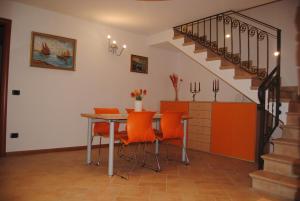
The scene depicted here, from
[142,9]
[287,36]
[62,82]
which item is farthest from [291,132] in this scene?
[62,82]

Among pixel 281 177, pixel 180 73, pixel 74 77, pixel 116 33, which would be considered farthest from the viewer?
pixel 180 73

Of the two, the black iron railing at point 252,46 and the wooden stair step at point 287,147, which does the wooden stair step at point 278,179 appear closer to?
the wooden stair step at point 287,147

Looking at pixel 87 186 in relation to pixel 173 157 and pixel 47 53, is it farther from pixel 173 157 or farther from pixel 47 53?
pixel 47 53

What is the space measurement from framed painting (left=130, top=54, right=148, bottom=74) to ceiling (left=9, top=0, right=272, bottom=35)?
3.04 ft

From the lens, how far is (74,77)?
4832 mm

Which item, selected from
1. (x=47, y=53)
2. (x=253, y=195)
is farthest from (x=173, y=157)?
(x=47, y=53)

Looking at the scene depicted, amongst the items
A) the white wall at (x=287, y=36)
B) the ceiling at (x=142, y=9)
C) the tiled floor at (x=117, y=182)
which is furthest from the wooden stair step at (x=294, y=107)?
the ceiling at (x=142, y=9)

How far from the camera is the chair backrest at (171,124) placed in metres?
3.62

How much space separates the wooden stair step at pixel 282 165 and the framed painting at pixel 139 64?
368 centimetres

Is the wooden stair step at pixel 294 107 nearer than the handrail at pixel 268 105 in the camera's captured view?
No

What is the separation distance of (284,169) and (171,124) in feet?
5.18

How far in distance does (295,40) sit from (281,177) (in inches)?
122

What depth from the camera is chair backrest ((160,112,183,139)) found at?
362cm

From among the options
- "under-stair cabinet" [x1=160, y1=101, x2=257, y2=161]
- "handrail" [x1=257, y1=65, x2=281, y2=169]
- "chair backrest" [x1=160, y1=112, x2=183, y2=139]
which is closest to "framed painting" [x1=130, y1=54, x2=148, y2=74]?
"under-stair cabinet" [x1=160, y1=101, x2=257, y2=161]
